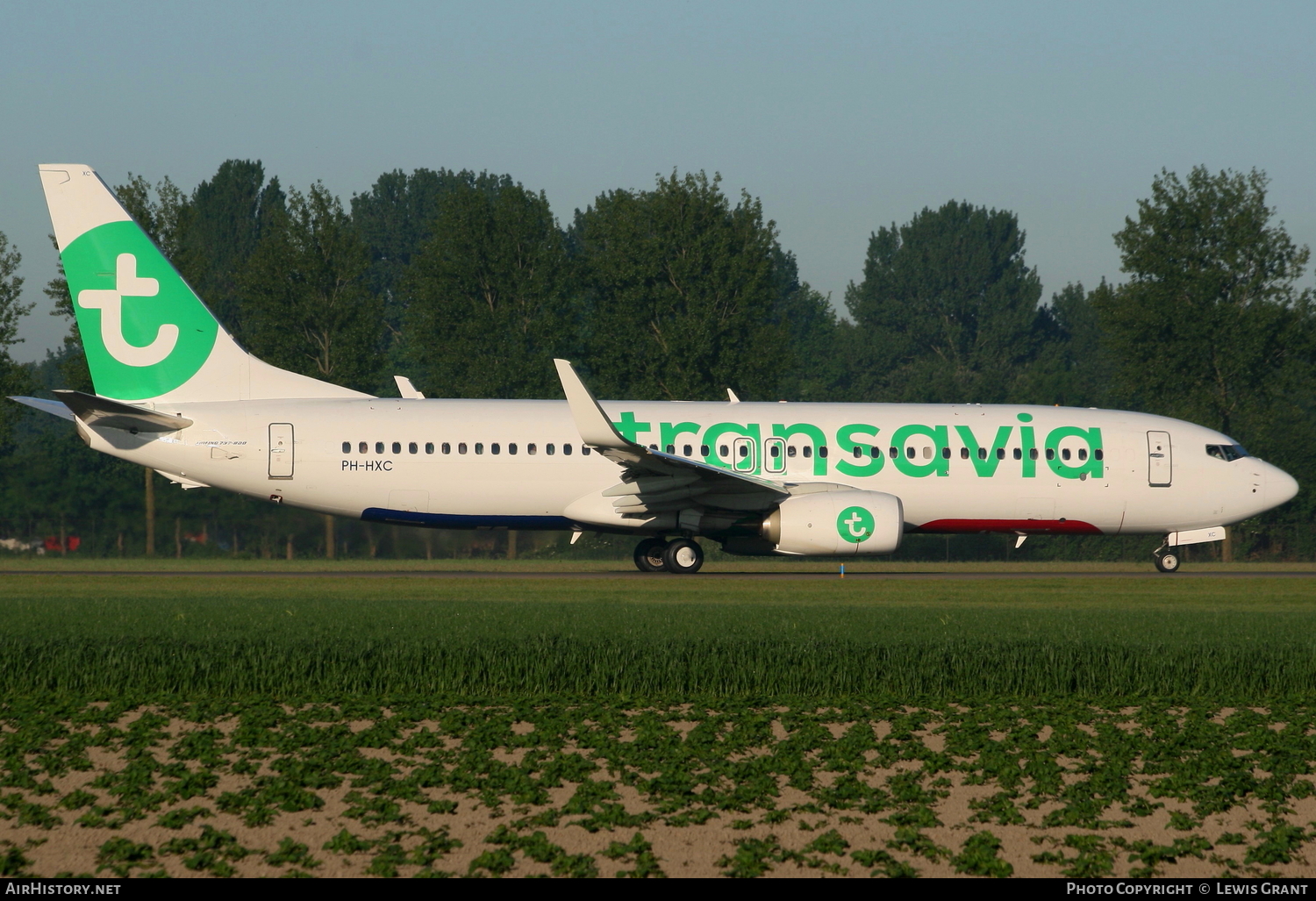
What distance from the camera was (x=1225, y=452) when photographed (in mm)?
28203

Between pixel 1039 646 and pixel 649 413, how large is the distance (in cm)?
1382

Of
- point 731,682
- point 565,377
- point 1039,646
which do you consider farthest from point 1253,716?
point 565,377

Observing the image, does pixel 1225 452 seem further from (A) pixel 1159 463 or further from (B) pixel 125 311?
(B) pixel 125 311

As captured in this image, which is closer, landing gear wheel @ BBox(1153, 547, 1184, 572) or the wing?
the wing

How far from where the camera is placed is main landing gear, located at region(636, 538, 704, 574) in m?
26.5

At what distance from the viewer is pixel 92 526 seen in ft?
116

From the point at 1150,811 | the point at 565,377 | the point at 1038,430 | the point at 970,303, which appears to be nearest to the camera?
the point at 1150,811

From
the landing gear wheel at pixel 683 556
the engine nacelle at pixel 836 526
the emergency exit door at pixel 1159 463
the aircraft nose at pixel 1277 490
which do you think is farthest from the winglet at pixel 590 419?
the aircraft nose at pixel 1277 490

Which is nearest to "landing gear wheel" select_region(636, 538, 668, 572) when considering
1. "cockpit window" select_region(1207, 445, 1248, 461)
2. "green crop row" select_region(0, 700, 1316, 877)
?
"cockpit window" select_region(1207, 445, 1248, 461)

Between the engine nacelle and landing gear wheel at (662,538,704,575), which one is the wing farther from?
landing gear wheel at (662,538,704,575)

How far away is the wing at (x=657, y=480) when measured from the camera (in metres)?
23.1

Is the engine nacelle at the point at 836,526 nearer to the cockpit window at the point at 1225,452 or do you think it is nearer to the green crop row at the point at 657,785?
the cockpit window at the point at 1225,452

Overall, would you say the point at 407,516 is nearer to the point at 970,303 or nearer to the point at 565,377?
the point at 565,377

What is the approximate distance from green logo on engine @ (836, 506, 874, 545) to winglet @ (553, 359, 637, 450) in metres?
4.03
